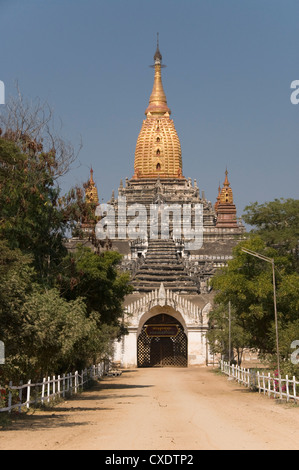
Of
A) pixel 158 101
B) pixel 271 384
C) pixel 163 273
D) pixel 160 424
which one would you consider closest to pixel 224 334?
pixel 271 384

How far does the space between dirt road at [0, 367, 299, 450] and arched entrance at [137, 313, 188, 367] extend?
35.9 metres

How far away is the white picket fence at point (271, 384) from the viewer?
29.2 meters

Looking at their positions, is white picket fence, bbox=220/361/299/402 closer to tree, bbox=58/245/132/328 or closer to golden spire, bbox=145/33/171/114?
tree, bbox=58/245/132/328

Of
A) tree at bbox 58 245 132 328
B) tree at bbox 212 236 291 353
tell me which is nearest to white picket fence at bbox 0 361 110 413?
tree at bbox 58 245 132 328

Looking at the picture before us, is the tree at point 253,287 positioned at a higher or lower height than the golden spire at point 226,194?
lower

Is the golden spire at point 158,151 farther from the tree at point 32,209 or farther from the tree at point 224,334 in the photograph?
the tree at point 32,209

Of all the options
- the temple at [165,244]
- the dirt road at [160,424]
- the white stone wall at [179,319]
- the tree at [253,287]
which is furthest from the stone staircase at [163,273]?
the dirt road at [160,424]

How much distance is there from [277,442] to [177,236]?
92.0 meters

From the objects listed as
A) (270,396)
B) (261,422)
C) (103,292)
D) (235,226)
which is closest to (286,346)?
(270,396)

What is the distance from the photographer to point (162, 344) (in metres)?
71.2

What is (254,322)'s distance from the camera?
4175cm

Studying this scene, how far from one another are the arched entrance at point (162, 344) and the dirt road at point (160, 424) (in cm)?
3593

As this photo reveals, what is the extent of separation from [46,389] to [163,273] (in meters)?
54.6

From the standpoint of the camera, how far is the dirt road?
51.6 feet
